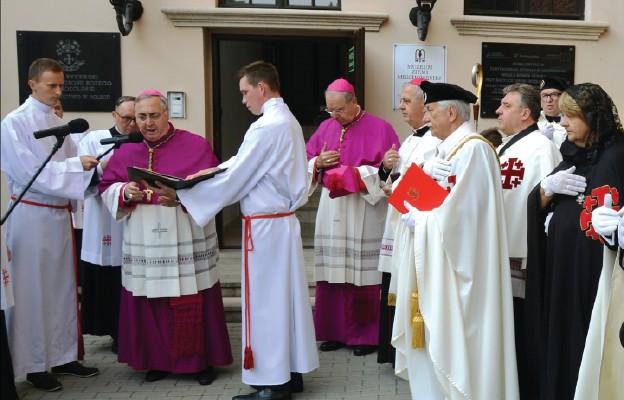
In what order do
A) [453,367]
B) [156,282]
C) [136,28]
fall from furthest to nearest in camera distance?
[136,28] → [156,282] → [453,367]

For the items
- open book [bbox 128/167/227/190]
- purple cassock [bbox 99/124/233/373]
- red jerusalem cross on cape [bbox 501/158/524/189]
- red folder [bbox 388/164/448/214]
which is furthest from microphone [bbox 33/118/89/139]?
red jerusalem cross on cape [bbox 501/158/524/189]

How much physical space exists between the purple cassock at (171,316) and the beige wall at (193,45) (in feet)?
9.55

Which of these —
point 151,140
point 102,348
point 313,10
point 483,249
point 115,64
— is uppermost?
point 313,10

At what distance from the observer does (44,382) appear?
5262 mm

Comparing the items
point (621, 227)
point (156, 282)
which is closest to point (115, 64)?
point (156, 282)

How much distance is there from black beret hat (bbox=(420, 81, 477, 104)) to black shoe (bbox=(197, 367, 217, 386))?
2.58 metres

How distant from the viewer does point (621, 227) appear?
3.28 metres

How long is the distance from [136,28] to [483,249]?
5.35 meters

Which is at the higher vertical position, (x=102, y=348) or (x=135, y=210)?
(x=135, y=210)

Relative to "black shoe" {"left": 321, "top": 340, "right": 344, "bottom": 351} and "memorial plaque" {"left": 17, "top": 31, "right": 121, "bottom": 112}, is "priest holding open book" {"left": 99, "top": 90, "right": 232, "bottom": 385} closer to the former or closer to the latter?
"black shoe" {"left": 321, "top": 340, "right": 344, "bottom": 351}

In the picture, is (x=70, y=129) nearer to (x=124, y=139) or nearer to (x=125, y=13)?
(x=124, y=139)

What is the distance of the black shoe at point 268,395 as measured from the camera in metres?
4.86

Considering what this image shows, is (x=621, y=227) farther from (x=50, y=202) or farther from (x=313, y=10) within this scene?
(x=313, y=10)

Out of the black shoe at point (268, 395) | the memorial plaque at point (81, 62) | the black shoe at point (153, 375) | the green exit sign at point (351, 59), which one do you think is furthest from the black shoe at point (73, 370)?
the green exit sign at point (351, 59)
